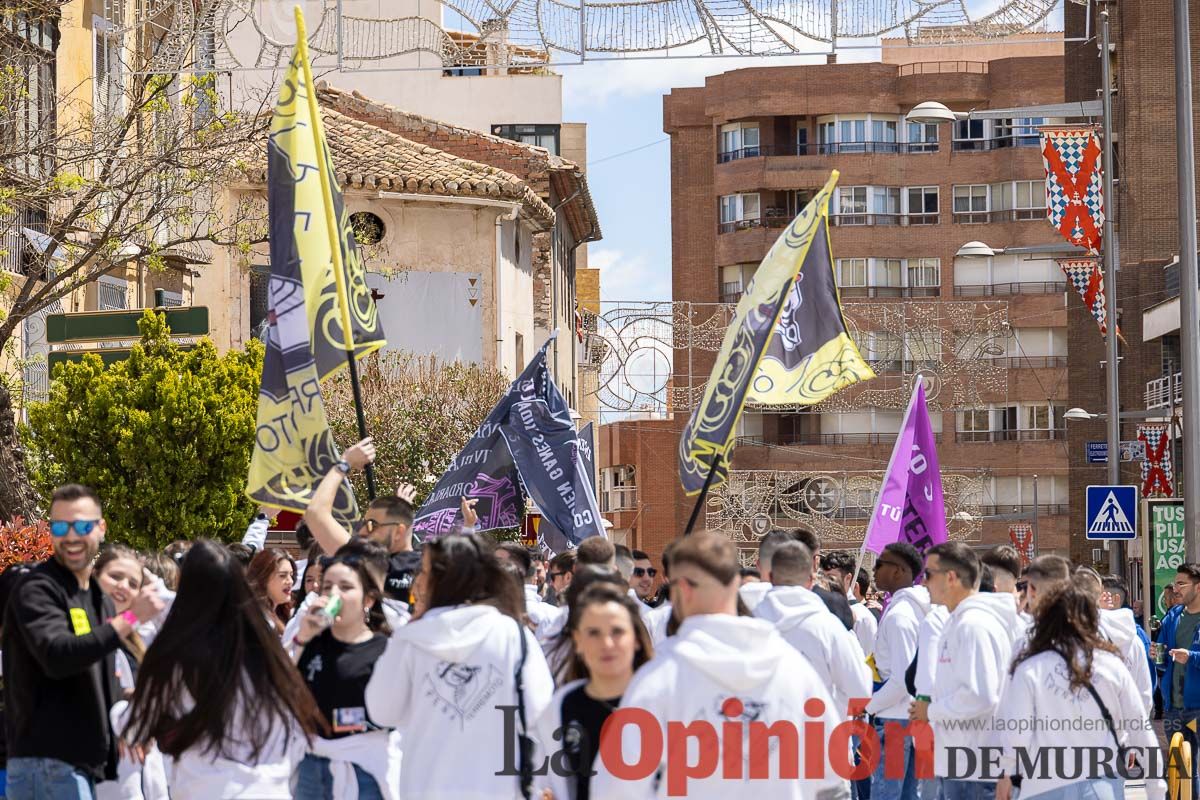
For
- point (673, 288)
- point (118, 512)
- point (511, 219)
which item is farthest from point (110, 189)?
point (673, 288)

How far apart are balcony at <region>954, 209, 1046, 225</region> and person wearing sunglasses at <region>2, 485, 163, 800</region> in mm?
59283

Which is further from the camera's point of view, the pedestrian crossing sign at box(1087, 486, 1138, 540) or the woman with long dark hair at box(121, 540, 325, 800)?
the pedestrian crossing sign at box(1087, 486, 1138, 540)

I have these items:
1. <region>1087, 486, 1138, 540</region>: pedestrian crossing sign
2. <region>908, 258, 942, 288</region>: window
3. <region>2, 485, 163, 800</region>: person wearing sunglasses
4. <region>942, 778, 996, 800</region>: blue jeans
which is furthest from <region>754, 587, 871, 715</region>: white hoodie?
<region>908, 258, 942, 288</region>: window

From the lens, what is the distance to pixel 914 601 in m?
10.6

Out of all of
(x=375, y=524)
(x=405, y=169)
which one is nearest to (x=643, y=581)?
(x=375, y=524)

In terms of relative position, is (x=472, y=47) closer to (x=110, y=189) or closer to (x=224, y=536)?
(x=110, y=189)

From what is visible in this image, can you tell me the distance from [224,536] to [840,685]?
1644 centimetres

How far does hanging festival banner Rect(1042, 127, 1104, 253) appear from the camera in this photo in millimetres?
28422

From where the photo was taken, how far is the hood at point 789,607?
28.7 ft

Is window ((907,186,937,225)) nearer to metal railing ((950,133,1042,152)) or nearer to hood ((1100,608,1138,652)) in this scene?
metal railing ((950,133,1042,152))

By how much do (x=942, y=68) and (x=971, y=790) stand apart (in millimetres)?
56845

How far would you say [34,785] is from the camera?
22.9 feet

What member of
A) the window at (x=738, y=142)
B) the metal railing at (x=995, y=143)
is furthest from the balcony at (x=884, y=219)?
the window at (x=738, y=142)

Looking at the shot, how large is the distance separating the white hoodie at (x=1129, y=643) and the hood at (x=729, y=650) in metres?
4.12
